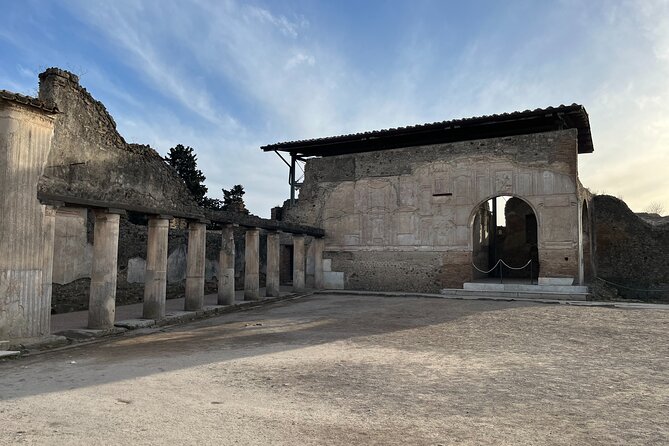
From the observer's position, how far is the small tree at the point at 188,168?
29747 millimetres

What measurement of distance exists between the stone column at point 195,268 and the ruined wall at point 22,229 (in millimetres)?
3993

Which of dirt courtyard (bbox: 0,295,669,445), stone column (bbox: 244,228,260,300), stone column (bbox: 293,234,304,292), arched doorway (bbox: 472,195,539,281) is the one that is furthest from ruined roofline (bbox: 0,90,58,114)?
arched doorway (bbox: 472,195,539,281)

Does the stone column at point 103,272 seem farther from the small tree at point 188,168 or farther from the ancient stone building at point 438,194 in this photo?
the small tree at point 188,168

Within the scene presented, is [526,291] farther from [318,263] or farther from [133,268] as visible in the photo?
[133,268]

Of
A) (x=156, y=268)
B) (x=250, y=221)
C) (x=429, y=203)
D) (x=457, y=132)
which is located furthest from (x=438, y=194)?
(x=156, y=268)

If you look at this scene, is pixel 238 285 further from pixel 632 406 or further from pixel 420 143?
pixel 632 406

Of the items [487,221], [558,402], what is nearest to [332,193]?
[487,221]

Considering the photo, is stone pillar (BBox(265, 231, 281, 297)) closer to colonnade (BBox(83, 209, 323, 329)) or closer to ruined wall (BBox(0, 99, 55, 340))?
colonnade (BBox(83, 209, 323, 329))

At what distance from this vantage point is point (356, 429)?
3.56 meters

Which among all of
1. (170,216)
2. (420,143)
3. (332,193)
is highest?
(420,143)

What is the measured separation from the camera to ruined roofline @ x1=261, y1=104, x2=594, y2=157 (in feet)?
50.1

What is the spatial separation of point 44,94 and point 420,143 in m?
13.3

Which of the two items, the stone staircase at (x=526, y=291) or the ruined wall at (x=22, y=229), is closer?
the ruined wall at (x=22, y=229)

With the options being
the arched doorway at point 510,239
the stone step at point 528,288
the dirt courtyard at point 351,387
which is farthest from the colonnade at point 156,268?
the arched doorway at point 510,239
